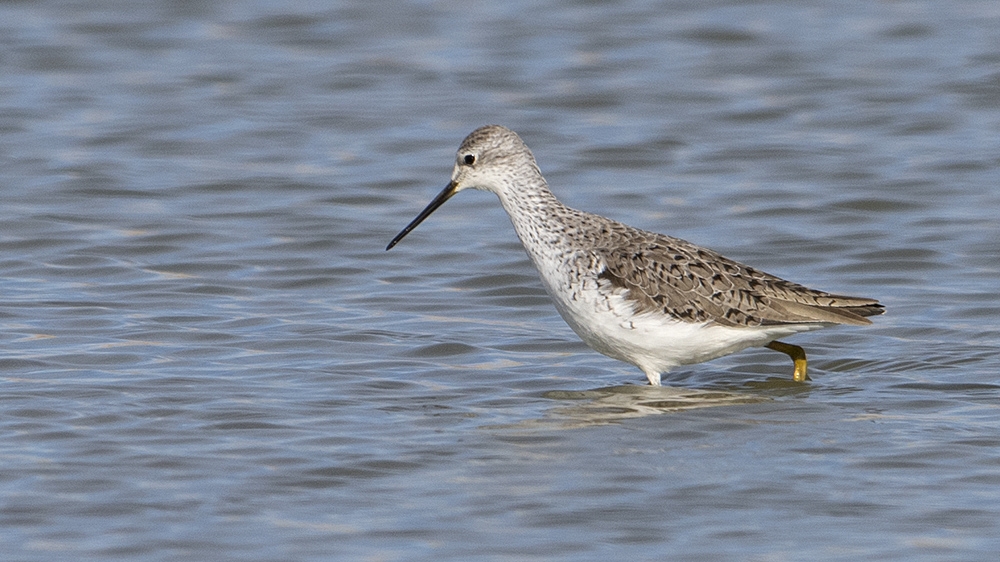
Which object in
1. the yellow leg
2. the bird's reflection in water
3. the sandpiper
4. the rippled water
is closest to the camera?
the rippled water

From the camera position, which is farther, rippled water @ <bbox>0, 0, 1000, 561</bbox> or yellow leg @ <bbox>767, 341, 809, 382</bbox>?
yellow leg @ <bbox>767, 341, 809, 382</bbox>

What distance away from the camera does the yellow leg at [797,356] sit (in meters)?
9.37

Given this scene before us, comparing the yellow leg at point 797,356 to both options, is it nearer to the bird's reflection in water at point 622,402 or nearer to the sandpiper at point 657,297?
the sandpiper at point 657,297

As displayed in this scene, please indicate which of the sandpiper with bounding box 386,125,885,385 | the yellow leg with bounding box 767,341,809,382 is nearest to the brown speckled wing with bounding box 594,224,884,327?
the sandpiper with bounding box 386,125,885,385

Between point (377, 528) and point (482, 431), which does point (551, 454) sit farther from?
point (377, 528)

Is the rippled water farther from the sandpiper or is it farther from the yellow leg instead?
the sandpiper

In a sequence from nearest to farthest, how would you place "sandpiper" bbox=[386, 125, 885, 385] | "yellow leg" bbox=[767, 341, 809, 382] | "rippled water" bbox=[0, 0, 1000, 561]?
"rippled water" bbox=[0, 0, 1000, 561] < "sandpiper" bbox=[386, 125, 885, 385] < "yellow leg" bbox=[767, 341, 809, 382]

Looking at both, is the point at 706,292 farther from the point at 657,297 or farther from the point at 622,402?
the point at 622,402

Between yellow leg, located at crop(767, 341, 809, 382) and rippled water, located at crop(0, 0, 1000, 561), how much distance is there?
0.09 meters

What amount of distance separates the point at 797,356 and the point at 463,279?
3110 millimetres

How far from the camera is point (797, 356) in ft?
30.8

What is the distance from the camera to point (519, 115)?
51.8 ft

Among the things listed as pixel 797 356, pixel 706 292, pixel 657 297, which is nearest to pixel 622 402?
pixel 657 297

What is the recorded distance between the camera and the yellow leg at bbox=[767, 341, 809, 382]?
9.37 m
